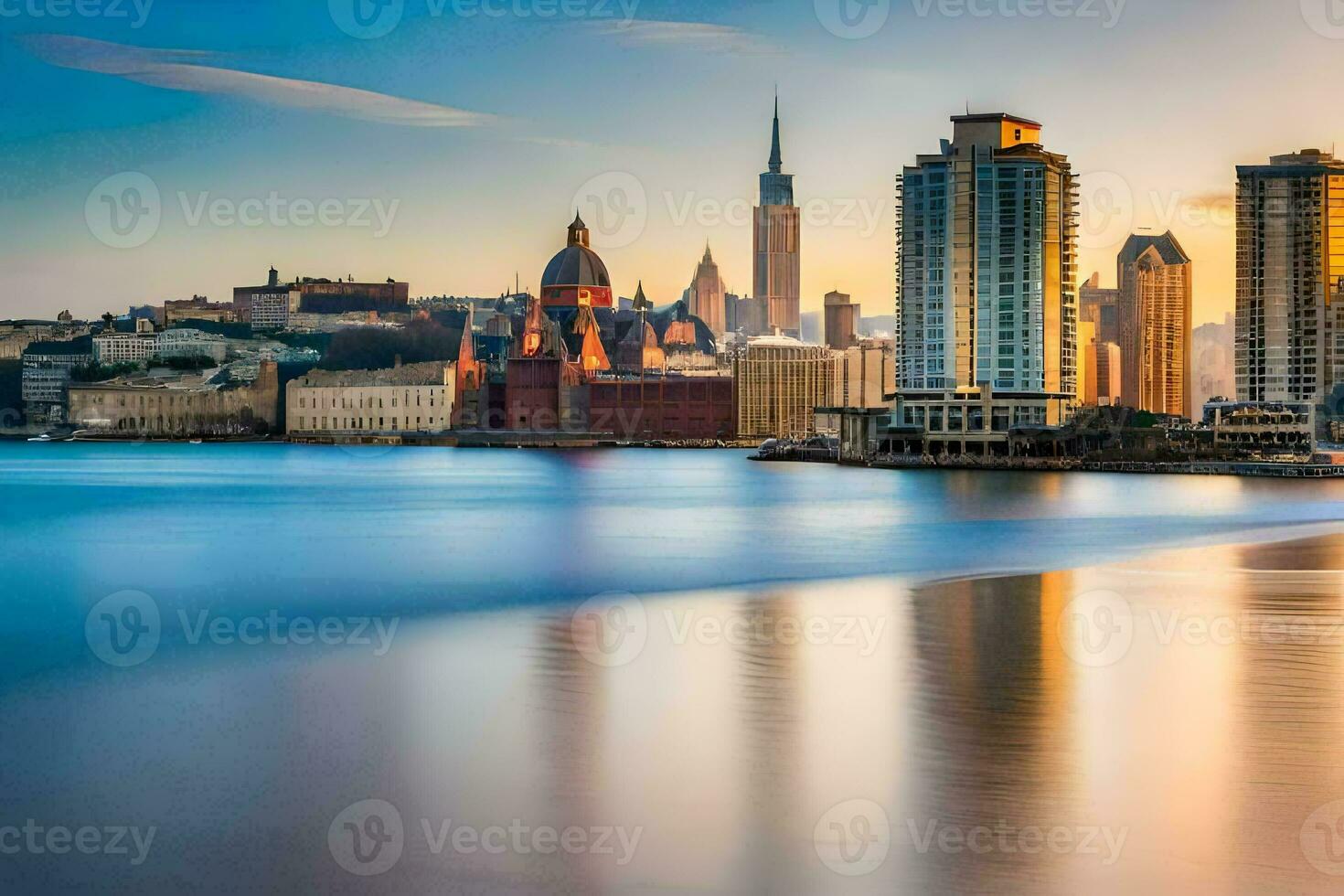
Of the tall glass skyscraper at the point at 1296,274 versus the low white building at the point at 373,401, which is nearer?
the tall glass skyscraper at the point at 1296,274

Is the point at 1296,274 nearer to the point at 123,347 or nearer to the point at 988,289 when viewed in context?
the point at 988,289

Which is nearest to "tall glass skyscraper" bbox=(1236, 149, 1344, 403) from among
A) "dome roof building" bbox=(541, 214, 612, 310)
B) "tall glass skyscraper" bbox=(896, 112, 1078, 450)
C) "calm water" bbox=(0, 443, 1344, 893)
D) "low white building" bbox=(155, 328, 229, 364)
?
"tall glass skyscraper" bbox=(896, 112, 1078, 450)

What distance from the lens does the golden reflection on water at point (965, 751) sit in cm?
888

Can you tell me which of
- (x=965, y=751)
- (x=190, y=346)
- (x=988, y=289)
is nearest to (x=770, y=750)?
(x=965, y=751)

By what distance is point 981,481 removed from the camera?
204 feet

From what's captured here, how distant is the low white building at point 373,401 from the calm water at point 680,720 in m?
115

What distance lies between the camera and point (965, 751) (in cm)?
1166

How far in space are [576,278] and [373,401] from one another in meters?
24.9

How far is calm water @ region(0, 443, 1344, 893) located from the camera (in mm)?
9102

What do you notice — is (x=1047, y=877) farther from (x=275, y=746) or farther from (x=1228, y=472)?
(x=1228, y=472)

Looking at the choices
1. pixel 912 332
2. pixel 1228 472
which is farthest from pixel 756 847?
pixel 912 332

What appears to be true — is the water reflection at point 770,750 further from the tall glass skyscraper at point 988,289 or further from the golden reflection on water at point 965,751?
the tall glass skyscraper at point 988,289

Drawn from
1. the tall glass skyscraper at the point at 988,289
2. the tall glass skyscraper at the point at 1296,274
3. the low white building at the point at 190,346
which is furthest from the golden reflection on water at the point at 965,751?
the low white building at the point at 190,346

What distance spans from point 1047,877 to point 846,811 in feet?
5.82
